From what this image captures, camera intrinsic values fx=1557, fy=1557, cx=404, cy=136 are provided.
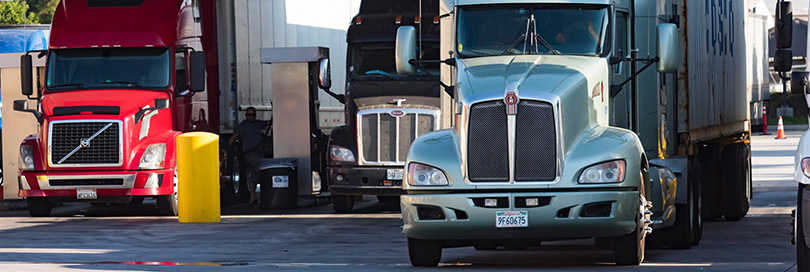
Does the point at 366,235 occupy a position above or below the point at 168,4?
below

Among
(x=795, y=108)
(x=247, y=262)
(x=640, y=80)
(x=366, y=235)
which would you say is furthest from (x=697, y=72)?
(x=795, y=108)

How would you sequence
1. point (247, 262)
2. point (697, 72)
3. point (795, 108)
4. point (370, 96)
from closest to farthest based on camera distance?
1. point (247, 262)
2. point (697, 72)
3. point (370, 96)
4. point (795, 108)

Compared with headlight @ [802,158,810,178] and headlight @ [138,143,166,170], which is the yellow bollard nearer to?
headlight @ [138,143,166,170]

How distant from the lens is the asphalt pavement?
1477 centimetres

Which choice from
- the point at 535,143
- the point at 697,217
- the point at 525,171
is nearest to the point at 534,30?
the point at 535,143

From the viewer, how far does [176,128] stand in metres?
24.2

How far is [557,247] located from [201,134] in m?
7.17

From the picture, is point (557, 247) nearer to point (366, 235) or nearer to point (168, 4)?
point (366, 235)

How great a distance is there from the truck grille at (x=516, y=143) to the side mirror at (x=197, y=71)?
11.1 m

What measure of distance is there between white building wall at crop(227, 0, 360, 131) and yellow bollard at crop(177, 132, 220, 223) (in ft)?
12.0

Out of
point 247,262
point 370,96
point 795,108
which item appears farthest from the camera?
point 795,108

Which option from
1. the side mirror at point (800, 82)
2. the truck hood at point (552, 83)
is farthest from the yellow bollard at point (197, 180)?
the side mirror at point (800, 82)

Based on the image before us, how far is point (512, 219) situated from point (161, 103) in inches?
446

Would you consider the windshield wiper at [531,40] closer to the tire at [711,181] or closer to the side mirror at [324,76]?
the tire at [711,181]
